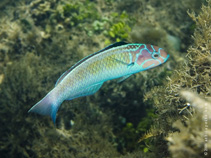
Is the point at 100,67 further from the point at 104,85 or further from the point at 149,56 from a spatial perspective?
the point at 104,85

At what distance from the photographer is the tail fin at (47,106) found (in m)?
2.56

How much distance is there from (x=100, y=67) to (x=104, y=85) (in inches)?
84.1

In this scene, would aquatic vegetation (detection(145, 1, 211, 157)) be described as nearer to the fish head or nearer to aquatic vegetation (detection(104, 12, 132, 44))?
the fish head

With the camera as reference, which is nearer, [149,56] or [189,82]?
[149,56]

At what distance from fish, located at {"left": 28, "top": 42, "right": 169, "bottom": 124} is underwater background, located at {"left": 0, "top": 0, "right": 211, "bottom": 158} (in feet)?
2.48

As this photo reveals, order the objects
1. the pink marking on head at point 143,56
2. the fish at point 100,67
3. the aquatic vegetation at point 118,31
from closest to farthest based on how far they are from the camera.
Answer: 1. the fish at point 100,67
2. the pink marking on head at point 143,56
3. the aquatic vegetation at point 118,31

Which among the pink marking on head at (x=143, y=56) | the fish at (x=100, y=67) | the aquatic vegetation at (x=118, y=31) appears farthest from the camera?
the aquatic vegetation at (x=118, y=31)

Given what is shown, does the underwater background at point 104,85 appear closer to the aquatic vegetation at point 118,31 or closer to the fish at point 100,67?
the aquatic vegetation at point 118,31

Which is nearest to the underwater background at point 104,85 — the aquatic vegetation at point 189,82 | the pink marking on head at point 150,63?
the aquatic vegetation at point 189,82

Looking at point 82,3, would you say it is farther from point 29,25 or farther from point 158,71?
point 158,71

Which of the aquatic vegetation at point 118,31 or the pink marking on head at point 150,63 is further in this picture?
the aquatic vegetation at point 118,31

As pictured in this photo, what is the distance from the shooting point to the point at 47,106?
2.59 meters

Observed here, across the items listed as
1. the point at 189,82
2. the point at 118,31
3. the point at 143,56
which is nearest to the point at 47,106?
the point at 143,56

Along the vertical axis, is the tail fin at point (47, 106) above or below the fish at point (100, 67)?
below
